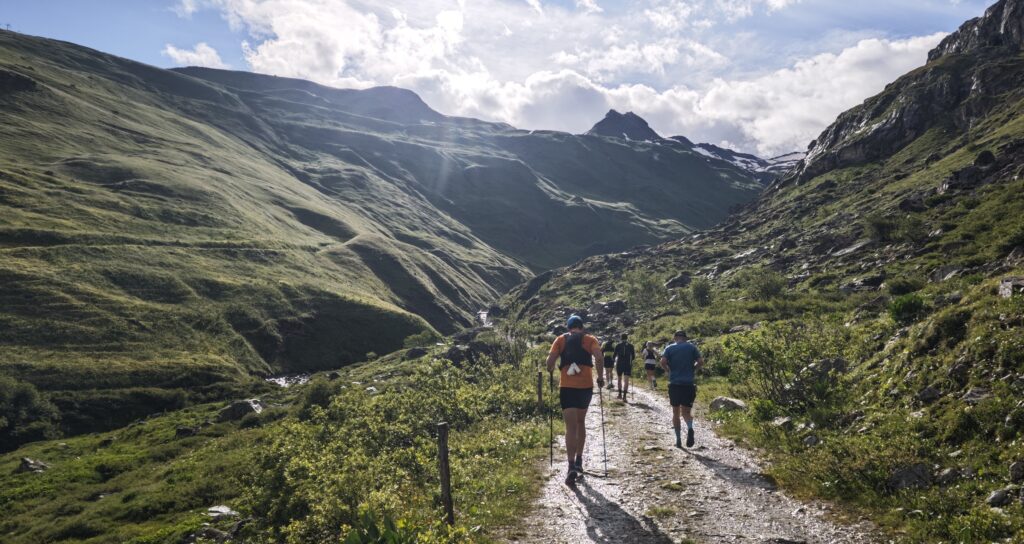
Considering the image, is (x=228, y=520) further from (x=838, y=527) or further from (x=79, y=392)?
(x=79, y=392)

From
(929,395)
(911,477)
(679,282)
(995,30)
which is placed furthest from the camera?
(995,30)

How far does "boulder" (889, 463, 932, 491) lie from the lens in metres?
9.56

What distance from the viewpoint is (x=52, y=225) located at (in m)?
102

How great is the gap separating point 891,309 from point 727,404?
21.3ft

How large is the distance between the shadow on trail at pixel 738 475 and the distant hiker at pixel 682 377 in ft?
6.00

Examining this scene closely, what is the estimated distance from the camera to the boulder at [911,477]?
9.56 meters

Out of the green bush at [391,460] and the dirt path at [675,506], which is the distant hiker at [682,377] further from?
the green bush at [391,460]

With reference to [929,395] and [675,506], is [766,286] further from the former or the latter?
[675,506]

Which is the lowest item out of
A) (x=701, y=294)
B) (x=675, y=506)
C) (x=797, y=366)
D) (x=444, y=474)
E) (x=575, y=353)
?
(x=675, y=506)

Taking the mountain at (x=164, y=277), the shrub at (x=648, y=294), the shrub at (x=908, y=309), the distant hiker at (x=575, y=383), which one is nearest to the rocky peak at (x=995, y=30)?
the shrub at (x=648, y=294)

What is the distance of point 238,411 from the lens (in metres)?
57.3

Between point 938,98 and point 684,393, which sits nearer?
point 684,393

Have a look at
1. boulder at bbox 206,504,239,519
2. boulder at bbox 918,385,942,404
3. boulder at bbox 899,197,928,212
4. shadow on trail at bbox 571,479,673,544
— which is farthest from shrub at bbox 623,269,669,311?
shadow on trail at bbox 571,479,673,544

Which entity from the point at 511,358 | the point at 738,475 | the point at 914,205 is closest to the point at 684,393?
the point at 738,475
